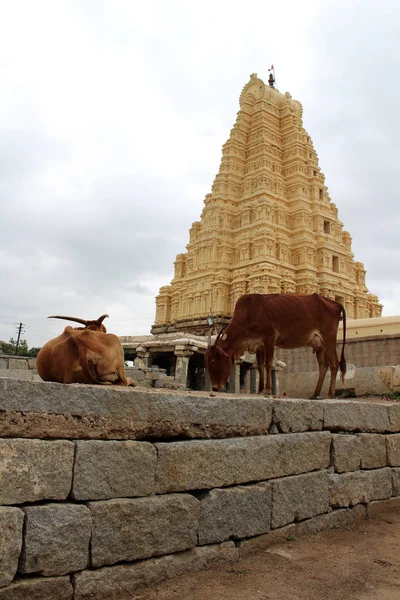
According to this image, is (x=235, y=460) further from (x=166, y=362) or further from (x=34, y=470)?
(x=166, y=362)

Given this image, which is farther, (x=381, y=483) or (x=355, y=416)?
(x=381, y=483)

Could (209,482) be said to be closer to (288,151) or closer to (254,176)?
(254,176)

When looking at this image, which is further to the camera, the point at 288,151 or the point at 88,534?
the point at 288,151

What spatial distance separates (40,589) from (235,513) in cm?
165

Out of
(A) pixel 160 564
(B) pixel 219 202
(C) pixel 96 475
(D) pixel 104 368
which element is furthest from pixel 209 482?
(B) pixel 219 202

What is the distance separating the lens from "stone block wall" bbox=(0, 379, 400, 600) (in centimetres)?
274

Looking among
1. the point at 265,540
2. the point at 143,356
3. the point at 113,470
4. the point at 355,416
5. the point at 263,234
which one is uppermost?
the point at 263,234

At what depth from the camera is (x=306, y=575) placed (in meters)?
3.57

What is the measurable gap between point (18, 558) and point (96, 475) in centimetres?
64

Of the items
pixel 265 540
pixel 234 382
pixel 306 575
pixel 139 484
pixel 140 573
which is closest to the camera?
pixel 140 573

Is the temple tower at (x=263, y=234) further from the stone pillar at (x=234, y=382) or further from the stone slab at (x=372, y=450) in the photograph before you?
the stone slab at (x=372, y=450)

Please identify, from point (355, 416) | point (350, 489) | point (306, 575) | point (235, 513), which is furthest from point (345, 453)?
point (235, 513)

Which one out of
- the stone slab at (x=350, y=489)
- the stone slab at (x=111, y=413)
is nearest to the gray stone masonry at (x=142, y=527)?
the stone slab at (x=111, y=413)

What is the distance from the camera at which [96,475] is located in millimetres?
3037
